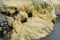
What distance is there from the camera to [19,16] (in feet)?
35.3

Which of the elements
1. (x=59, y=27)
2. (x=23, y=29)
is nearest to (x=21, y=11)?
(x=23, y=29)

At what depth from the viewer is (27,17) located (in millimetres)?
11383

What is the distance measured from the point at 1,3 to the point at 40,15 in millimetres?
3427

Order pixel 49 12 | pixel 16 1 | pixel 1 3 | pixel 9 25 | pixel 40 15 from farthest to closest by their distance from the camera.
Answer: pixel 49 12 → pixel 40 15 → pixel 16 1 → pixel 1 3 → pixel 9 25

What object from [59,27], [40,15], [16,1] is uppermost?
[16,1]

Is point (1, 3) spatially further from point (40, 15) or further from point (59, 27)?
point (59, 27)

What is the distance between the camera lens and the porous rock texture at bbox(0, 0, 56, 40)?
32.2 feet

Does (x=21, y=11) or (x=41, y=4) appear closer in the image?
(x=21, y=11)

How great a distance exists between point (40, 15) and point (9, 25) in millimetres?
4053

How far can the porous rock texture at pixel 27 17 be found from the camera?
9.83 m

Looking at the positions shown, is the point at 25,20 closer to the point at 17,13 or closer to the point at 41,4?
the point at 17,13

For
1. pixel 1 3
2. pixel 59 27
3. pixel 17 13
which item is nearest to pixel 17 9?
pixel 17 13

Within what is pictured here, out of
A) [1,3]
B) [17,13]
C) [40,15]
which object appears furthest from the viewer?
[40,15]

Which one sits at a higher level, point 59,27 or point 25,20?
point 25,20
